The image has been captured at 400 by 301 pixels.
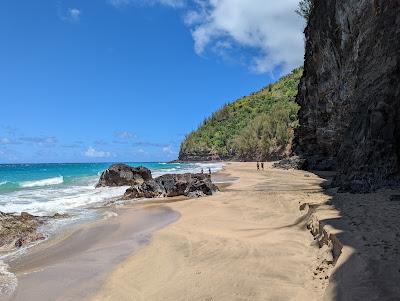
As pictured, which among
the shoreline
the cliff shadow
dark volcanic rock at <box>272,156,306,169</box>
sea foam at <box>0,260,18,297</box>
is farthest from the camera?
dark volcanic rock at <box>272,156,306,169</box>

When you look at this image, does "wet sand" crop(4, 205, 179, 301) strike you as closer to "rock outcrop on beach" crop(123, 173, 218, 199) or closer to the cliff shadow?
the cliff shadow

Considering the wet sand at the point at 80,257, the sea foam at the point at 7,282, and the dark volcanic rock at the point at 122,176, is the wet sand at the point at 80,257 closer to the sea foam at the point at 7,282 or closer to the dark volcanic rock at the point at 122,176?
the sea foam at the point at 7,282

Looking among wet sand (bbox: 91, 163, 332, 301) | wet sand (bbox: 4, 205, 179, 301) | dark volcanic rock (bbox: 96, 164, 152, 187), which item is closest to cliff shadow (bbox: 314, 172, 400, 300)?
wet sand (bbox: 91, 163, 332, 301)

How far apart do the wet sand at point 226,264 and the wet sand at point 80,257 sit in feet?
1.31

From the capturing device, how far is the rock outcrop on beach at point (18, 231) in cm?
1079

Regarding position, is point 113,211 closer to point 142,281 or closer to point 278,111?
point 142,281

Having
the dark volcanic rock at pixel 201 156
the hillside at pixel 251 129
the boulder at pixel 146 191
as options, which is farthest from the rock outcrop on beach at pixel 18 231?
the dark volcanic rock at pixel 201 156

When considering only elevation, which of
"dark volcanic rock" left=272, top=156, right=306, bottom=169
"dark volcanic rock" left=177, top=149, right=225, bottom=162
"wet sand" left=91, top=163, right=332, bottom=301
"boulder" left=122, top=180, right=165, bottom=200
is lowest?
"wet sand" left=91, top=163, right=332, bottom=301

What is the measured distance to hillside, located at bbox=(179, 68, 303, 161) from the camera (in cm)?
6788

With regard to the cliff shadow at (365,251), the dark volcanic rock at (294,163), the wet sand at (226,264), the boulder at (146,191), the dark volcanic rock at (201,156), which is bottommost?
the wet sand at (226,264)

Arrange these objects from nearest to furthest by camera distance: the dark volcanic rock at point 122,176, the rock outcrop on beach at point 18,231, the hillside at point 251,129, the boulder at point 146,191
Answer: the rock outcrop on beach at point 18,231
the boulder at point 146,191
the dark volcanic rock at point 122,176
the hillside at point 251,129

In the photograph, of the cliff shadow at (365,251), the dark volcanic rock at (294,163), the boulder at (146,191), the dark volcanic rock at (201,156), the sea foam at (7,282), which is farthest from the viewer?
the dark volcanic rock at (201,156)

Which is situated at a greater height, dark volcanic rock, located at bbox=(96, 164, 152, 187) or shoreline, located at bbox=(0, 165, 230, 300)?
dark volcanic rock, located at bbox=(96, 164, 152, 187)

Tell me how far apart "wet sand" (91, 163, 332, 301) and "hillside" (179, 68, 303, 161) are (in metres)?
52.7
